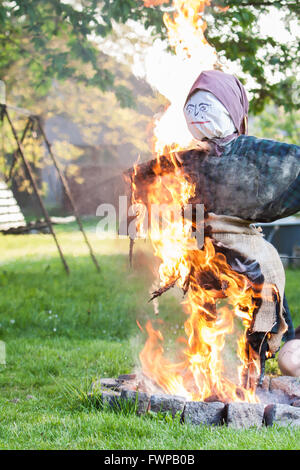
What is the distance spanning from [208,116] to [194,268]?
3.26ft

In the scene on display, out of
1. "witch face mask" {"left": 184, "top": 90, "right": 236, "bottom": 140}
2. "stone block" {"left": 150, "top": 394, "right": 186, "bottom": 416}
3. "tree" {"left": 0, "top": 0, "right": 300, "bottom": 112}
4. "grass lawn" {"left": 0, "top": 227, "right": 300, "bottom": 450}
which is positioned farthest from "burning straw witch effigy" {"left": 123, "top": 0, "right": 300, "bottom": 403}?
"tree" {"left": 0, "top": 0, "right": 300, "bottom": 112}

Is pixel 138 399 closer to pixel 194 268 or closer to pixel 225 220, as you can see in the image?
pixel 194 268

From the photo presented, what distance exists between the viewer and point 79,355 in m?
5.05

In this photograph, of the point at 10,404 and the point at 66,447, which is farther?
the point at 10,404

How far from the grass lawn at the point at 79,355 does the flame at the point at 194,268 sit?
23.0 inches

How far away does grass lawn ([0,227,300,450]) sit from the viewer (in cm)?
293

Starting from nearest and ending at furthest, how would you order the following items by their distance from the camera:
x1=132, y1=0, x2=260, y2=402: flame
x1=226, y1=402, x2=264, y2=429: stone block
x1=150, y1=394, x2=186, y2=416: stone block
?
x1=226, y1=402, x2=264, y2=429: stone block
x1=150, y1=394, x2=186, y2=416: stone block
x1=132, y1=0, x2=260, y2=402: flame

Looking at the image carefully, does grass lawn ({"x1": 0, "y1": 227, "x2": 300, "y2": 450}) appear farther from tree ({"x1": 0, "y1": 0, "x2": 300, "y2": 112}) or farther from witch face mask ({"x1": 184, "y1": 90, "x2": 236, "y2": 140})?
tree ({"x1": 0, "y1": 0, "x2": 300, "y2": 112})

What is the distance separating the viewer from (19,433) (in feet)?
10.3

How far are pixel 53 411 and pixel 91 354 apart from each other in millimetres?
1403

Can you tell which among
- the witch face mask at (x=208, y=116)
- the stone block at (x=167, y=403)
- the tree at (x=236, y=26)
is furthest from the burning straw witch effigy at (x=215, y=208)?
the tree at (x=236, y=26)
